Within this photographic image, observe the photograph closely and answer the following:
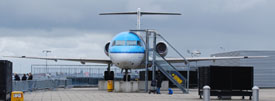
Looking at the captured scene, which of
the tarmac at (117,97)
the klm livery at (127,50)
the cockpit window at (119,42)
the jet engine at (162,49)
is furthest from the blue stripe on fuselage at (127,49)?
the jet engine at (162,49)

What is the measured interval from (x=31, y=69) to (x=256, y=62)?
21.6 metres

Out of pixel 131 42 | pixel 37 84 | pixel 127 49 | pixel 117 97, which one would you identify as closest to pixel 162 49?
pixel 131 42

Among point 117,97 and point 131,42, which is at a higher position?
point 131,42

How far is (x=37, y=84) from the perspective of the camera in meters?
35.3

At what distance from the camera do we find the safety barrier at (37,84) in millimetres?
29875

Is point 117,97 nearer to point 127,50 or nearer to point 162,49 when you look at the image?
point 127,50

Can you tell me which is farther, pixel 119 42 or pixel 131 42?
pixel 119 42

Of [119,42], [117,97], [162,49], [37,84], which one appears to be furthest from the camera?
[162,49]

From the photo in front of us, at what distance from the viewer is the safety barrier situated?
1176 inches

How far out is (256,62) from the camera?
162ft

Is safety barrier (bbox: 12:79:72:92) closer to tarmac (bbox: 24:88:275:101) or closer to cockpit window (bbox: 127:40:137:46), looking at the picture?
tarmac (bbox: 24:88:275:101)

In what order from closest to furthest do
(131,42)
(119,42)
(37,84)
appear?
(131,42)
(119,42)
(37,84)

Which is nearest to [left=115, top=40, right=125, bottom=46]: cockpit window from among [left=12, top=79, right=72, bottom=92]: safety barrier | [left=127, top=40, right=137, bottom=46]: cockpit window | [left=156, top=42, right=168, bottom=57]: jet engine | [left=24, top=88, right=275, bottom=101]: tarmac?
[left=127, top=40, right=137, bottom=46]: cockpit window

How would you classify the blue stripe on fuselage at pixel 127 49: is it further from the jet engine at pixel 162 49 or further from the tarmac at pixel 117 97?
the jet engine at pixel 162 49
